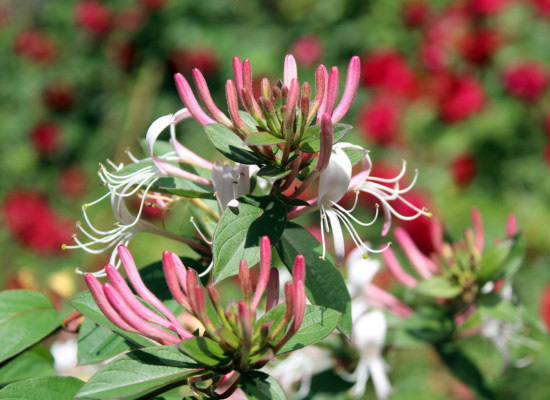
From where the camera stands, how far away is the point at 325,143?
408mm

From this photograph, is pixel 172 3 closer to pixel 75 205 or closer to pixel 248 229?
pixel 75 205

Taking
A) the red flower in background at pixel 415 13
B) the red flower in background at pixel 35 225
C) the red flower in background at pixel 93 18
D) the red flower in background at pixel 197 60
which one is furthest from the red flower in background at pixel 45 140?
the red flower in background at pixel 415 13

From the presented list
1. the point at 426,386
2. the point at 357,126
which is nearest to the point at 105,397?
the point at 426,386

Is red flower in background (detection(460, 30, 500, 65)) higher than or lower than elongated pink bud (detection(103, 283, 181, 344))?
higher

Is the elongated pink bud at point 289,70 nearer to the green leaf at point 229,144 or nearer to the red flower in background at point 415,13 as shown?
the green leaf at point 229,144

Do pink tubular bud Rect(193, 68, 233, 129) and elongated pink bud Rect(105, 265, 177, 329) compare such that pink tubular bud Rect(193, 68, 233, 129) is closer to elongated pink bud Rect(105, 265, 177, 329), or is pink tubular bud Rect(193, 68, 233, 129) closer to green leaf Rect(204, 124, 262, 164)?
green leaf Rect(204, 124, 262, 164)

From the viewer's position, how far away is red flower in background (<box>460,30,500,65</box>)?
2.72 meters

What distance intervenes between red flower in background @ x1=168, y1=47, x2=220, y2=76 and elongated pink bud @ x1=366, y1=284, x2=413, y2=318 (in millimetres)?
2478

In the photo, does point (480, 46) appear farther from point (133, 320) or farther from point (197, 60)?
point (133, 320)

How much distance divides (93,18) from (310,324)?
3255 mm

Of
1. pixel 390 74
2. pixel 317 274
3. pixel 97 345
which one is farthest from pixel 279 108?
pixel 390 74

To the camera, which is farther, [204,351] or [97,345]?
[97,345]

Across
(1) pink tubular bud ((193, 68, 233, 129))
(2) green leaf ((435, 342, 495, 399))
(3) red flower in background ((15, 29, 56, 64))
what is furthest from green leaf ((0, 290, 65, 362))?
(3) red flower in background ((15, 29, 56, 64))

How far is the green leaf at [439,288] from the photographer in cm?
69
